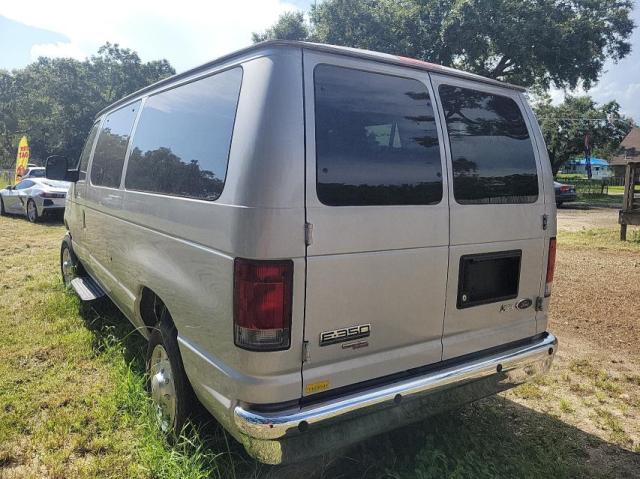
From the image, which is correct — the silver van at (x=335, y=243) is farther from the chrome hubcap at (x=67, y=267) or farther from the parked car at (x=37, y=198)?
the parked car at (x=37, y=198)

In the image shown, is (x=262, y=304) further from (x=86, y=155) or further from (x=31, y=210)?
(x=31, y=210)

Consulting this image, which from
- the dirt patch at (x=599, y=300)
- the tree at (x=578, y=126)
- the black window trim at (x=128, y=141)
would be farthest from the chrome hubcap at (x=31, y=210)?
the tree at (x=578, y=126)

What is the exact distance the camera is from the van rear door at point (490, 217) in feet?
8.76

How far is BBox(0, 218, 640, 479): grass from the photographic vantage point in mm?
2719

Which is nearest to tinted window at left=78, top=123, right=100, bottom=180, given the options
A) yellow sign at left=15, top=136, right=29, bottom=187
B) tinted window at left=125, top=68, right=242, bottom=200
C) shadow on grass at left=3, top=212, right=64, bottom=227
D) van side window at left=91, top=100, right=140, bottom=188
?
van side window at left=91, top=100, right=140, bottom=188

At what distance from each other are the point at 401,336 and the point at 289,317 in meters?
0.67

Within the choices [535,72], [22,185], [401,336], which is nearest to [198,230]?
[401,336]

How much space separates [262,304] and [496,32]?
24.3 m

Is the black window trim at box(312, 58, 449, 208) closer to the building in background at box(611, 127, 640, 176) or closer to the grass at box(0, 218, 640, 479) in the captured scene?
the grass at box(0, 218, 640, 479)

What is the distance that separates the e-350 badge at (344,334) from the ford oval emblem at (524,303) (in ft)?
3.76

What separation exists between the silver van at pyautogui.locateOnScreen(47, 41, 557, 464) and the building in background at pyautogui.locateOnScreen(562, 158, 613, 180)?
6791cm

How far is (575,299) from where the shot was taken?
625cm

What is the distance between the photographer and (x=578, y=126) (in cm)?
4116

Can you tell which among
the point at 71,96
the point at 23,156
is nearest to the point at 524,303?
the point at 23,156
